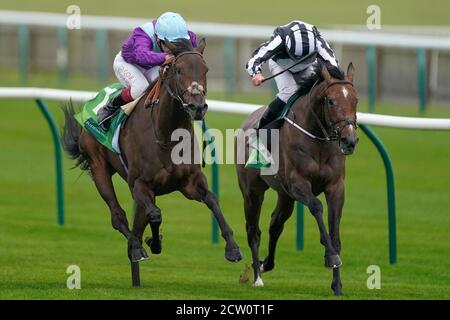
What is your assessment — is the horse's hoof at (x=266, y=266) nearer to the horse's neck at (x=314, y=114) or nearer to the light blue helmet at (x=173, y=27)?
the horse's neck at (x=314, y=114)

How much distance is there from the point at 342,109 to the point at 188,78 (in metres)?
0.99

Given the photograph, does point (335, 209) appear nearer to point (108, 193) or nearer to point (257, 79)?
point (257, 79)

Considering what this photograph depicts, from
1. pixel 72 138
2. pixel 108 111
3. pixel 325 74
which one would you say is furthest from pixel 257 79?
pixel 72 138

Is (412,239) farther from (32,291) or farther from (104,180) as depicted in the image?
(32,291)

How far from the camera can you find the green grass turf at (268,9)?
28672 mm

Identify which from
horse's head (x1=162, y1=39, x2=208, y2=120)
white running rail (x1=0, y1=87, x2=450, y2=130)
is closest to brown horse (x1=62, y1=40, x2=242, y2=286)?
horse's head (x1=162, y1=39, x2=208, y2=120)

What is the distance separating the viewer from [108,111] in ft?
29.0

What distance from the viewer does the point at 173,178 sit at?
8180 millimetres

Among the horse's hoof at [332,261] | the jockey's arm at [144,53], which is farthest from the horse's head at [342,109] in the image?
the jockey's arm at [144,53]

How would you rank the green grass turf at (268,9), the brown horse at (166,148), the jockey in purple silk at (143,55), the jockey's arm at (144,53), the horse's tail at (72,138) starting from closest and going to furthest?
the brown horse at (166,148) → the jockey in purple silk at (143,55) → the jockey's arm at (144,53) → the horse's tail at (72,138) → the green grass turf at (268,9)

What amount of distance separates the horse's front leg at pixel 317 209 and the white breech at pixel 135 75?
1.25 meters

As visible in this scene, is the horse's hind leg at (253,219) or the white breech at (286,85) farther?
the horse's hind leg at (253,219)

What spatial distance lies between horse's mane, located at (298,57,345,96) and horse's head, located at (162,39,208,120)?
0.80m

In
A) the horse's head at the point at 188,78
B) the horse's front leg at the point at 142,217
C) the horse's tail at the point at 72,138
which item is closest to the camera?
the horse's head at the point at 188,78
